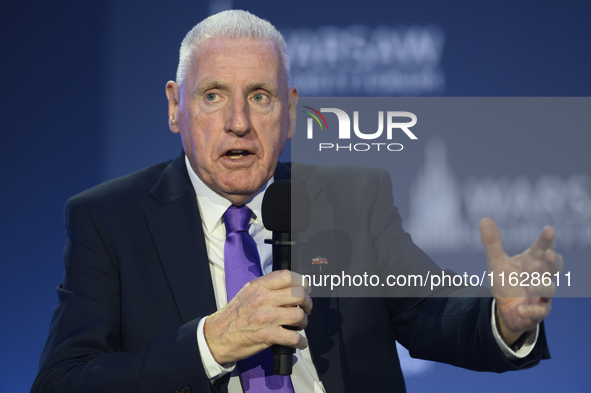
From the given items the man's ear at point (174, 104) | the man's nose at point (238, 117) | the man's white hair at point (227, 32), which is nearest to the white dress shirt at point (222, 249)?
the man's ear at point (174, 104)

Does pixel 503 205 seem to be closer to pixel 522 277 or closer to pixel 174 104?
pixel 522 277

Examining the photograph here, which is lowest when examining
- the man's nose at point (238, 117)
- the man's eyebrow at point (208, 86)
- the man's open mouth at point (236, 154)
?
the man's open mouth at point (236, 154)

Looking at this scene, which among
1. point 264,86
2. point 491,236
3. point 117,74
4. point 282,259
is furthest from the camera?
point 117,74

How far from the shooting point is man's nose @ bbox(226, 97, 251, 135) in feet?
4.66

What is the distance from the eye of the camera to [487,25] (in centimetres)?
270

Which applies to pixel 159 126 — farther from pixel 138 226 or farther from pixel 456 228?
pixel 456 228

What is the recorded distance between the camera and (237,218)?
1.50 meters

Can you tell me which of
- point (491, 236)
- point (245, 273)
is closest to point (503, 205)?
point (491, 236)

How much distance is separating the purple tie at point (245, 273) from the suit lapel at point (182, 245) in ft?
0.20

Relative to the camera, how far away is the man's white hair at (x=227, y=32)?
1491 mm

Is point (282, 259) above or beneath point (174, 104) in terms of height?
beneath

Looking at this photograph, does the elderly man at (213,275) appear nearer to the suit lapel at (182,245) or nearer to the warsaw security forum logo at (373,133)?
the suit lapel at (182,245)

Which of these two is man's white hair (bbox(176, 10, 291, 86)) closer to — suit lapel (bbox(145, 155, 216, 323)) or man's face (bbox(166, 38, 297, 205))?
man's face (bbox(166, 38, 297, 205))

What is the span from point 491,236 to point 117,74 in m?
2.39
